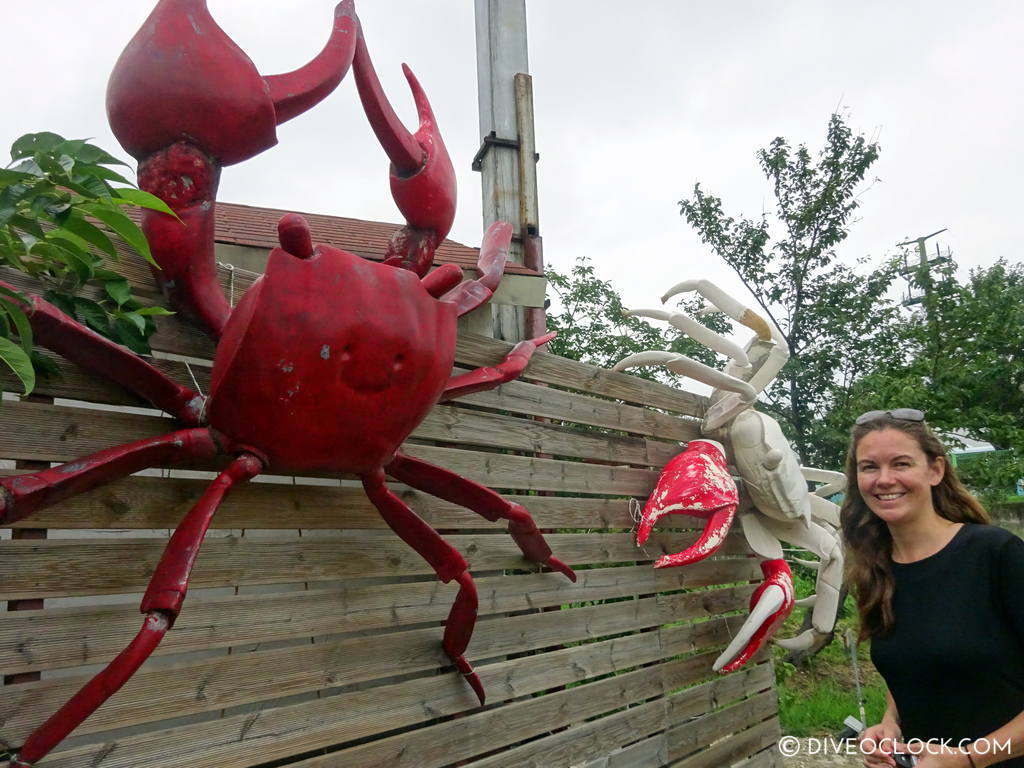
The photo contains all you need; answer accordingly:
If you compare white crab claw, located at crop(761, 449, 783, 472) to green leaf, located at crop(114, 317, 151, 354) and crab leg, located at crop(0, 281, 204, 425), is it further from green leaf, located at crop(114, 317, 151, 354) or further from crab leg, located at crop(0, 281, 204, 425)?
green leaf, located at crop(114, 317, 151, 354)

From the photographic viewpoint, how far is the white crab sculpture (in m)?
2.95

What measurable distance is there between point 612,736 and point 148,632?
1905 mm

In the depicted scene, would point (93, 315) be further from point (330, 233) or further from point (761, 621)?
point (330, 233)

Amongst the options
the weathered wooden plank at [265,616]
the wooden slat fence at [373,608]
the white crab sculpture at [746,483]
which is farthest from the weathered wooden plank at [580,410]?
the weathered wooden plank at [265,616]

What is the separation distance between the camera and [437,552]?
183 cm

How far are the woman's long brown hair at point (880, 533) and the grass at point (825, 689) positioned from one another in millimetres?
2720

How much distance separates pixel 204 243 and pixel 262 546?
0.72 metres

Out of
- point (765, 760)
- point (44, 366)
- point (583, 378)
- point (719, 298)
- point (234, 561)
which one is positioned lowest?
point (765, 760)

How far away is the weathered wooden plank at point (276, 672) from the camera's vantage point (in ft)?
4.68

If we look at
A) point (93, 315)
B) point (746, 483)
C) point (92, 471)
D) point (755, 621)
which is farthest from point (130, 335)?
point (746, 483)

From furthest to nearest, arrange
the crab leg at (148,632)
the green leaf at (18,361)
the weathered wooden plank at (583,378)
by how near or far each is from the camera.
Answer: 1. the weathered wooden plank at (583,378)
2. the crab leg at (148,632)
3. the green leaf at (18,361)

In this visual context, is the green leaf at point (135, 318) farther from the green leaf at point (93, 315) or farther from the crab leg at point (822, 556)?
the crab leg at point (822, 556)

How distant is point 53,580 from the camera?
4.83 ft

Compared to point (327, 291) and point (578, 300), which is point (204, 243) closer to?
point (327, 291)
